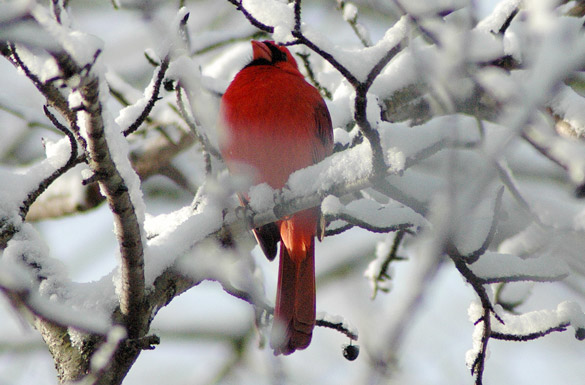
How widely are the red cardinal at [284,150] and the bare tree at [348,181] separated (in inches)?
8.6

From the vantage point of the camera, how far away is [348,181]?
234cm

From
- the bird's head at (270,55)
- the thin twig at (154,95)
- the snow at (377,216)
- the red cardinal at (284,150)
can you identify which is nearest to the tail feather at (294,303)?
the red cardinal at (284,150)

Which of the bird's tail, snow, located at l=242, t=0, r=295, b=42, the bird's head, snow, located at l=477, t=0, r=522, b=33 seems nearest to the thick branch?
snow, located at l=242, t=0, r=295, b=42

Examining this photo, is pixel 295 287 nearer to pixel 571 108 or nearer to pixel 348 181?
pixel 348 181

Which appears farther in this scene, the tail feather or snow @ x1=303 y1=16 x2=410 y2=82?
the tail feather

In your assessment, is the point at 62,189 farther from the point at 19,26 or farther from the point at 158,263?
the point at 19,26

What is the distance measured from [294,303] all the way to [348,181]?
1249 mm

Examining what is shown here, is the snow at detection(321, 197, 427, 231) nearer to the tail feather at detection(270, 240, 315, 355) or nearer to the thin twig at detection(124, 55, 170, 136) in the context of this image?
the thin twig at detection(124, 55, 170, 136)

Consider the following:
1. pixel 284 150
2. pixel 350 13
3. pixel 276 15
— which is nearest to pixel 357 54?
pixel 276 15

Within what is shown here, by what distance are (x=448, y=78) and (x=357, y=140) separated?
1772mm

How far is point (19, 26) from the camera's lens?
111 centimetres

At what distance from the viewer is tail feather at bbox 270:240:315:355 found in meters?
3.31

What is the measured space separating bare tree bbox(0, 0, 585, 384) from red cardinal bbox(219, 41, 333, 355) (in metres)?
0.22

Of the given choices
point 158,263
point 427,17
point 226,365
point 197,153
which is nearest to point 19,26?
point 427,17
